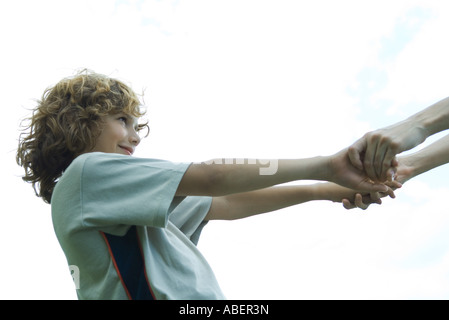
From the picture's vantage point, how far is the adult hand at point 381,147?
78.9 inches

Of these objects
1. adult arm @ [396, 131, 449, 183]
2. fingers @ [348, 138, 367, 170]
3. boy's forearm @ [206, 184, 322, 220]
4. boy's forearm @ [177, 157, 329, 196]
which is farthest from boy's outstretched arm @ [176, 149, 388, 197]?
adult arm @ [396, 131, 449, 183]

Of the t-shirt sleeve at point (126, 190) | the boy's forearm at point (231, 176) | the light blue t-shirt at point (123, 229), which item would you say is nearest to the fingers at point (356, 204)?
the boy's forearm at point (231, 176)

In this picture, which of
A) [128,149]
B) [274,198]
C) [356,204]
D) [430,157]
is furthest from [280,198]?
[430,157]

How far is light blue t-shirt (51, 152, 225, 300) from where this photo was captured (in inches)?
63.5

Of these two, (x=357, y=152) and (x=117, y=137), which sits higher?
(x=117, y=137)

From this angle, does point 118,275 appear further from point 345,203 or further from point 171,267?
point 345,203

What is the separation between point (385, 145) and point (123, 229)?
1.09 m

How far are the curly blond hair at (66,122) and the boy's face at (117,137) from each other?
0.09 ft

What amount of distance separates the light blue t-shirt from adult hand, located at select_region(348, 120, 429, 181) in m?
0.78

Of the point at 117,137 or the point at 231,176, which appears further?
the point at 117,137

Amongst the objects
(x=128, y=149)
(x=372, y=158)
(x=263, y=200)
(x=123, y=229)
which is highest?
(x=128, y=149)

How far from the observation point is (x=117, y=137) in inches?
85.7

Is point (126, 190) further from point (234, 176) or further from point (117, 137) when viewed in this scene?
point (117, 137)
